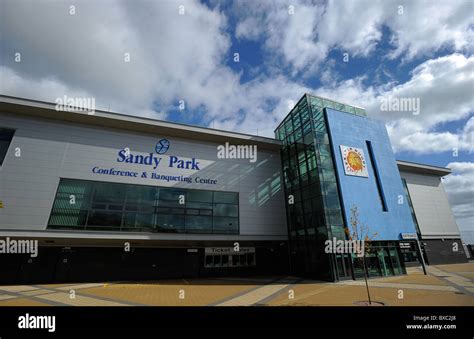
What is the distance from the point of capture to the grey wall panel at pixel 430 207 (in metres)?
31.6

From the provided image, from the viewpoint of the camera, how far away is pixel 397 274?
19.2 meters

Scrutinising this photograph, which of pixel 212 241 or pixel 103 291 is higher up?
pixel 212 241

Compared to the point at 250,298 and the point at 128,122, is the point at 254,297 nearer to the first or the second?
the point at 250,298

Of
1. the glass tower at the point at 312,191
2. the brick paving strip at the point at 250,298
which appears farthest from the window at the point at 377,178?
the brick paving strip at the point at 250,298

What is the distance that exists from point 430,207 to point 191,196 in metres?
33.4

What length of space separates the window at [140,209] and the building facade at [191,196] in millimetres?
87

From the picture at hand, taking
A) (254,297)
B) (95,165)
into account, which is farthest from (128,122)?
(254,297)

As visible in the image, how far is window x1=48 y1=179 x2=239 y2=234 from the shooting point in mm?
17781

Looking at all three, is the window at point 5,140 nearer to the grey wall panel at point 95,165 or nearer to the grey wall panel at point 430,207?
the grey wall panel at point 95,165

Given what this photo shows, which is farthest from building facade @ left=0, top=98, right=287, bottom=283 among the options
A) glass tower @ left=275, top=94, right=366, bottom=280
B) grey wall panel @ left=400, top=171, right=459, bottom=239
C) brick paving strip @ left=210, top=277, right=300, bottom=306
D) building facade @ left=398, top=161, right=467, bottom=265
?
grey wall panel @ left=400, top=171, right=459, bottom=239

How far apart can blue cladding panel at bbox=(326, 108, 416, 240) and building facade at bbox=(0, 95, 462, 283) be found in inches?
4.6

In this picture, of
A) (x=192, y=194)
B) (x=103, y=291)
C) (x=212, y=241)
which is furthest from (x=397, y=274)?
(x=103, y=291)
